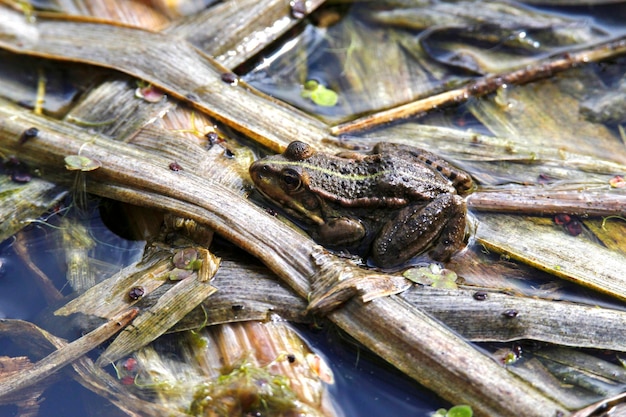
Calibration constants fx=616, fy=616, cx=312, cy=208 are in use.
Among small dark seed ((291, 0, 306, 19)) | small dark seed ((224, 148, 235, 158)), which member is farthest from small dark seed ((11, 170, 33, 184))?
small dark seed ((291, 0, 306, 19))

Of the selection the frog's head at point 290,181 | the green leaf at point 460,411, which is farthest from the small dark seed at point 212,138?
the green leaf at point 460,411

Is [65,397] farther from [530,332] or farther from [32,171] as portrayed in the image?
[530,332]

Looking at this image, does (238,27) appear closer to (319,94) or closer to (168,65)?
(168,65)

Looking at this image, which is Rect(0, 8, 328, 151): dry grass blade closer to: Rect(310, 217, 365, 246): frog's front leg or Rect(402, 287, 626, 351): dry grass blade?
Rect(310, 217, 365, 246): frog's front leg

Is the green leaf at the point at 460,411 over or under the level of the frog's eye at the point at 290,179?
under

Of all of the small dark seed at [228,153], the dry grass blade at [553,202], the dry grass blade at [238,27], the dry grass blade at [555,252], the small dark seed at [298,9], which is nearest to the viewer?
the dry grass blade at [555,252]

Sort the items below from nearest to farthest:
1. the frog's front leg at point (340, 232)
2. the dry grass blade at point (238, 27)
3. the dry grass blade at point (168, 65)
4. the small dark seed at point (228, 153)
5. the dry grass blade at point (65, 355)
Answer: the dry grass blade at point (65, 355), the frog's front leg at point (340, 232), the small dark seed at point (228, 153), the dry grass blade at point (168, 65), the dry grass blade at point (238, 27)

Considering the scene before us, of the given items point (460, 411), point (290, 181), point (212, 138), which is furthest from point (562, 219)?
point (212, 138)

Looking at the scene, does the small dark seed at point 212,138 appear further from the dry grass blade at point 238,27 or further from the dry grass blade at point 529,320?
the dry grass blade at point 529,320

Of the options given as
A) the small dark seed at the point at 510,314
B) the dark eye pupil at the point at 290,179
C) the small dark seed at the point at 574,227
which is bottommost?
the small dark seed at the point at 574,227
